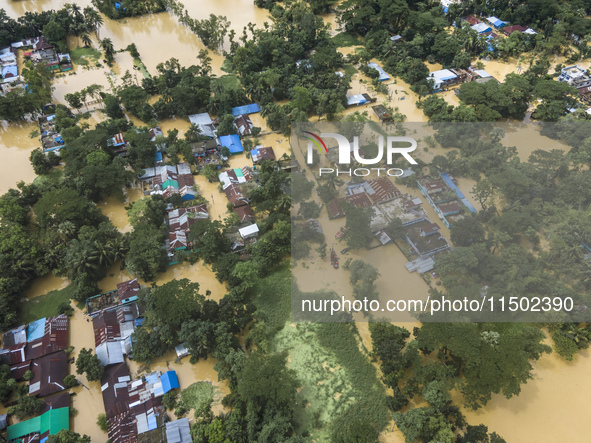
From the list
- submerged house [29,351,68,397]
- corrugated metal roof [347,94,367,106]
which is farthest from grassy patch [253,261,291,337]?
corrugated metal roof [347,94,367,106]

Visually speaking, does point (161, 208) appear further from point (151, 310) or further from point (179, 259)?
point (151, 310)

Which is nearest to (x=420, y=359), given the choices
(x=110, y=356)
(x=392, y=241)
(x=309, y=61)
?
(x=392, y=241)

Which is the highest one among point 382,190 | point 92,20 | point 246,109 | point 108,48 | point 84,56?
point 92,20

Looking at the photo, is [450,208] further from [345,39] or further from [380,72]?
[345,39]

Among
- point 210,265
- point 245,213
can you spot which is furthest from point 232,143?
point 210,265

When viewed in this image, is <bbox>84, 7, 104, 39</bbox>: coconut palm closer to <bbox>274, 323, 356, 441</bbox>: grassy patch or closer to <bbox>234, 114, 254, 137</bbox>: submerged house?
<bbox>234, 114, 254, 137</bbox>: submerged house

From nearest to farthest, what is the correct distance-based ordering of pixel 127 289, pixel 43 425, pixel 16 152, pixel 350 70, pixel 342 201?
1. pixel 43 425
2. pixel 127 289
3. pixel 342 201
4. pixel 16 152
5. pixel 350 70

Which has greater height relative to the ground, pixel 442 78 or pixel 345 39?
pixel 345 39
